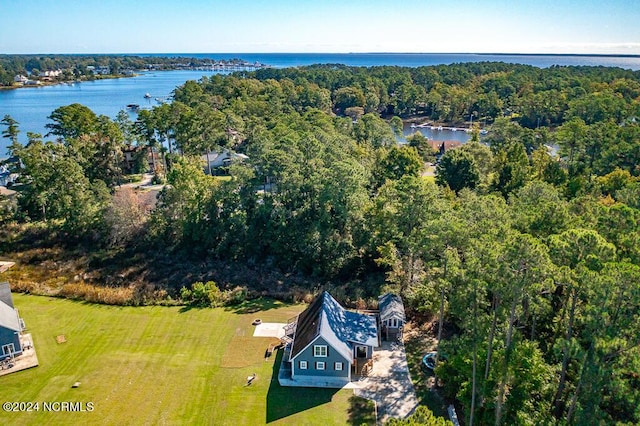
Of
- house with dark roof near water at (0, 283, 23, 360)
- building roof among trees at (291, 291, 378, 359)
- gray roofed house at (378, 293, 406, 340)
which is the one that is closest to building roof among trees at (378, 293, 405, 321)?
gray roofed house at (378, 293, 406, 340)

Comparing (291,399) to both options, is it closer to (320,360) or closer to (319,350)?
(320,360)

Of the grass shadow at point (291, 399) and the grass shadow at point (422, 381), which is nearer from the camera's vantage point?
the grass shadow at point (291, 399)

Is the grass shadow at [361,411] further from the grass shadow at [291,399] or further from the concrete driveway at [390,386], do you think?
the grass shadow at [291,399]

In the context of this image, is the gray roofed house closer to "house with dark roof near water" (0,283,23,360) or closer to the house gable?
"house with dark roof near water" (0,283,23,360)

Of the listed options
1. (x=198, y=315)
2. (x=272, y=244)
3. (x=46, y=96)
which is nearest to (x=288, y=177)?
(x=272, y=244)

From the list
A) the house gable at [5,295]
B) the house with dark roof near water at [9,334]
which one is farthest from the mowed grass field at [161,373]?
the house gable at [5,295]

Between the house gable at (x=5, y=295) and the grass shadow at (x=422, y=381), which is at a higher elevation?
the house gable at (x=5, y=295)
